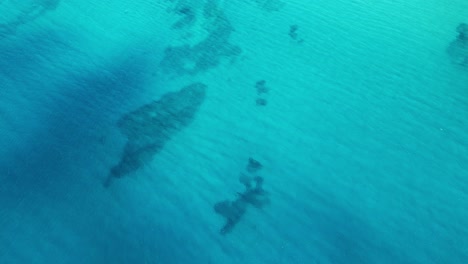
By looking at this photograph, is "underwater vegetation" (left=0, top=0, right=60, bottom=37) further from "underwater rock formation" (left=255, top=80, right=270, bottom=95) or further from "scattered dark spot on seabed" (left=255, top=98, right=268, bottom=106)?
"scattered dark spot on seabed" (left=255, top=98, right=268, bottom=106)

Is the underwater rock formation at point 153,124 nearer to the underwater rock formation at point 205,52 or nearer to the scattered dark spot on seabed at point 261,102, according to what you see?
the underwater rock formation at point 205,52

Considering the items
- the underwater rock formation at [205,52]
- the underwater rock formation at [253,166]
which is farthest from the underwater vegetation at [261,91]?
the underwater rock formation at [253,166]

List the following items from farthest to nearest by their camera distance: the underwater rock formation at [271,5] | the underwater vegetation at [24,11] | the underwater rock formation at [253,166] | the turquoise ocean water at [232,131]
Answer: the underwater rock formation at [271,5] < the underwater vegetation at [24,11] < the underwater rock formation at [253,166] < the turquoise ocean water at [232,131]

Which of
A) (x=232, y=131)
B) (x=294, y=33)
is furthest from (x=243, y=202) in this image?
(x=294, y=33)

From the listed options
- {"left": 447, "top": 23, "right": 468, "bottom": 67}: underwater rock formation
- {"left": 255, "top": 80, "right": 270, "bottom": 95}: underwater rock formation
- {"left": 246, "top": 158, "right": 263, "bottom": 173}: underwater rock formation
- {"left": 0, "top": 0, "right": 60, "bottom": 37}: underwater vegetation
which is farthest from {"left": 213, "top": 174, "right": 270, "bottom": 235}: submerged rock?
{"left": 0, "top": 0, "right": 60, "bottom": 37}: underwater vegetation

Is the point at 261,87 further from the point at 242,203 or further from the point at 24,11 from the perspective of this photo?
the point at 24,11

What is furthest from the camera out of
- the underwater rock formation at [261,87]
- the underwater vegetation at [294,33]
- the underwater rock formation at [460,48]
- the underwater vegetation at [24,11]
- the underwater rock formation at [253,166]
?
the underwater vegetation at [24,11]
